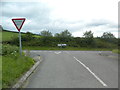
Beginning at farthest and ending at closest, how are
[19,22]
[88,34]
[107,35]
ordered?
1. [88,34]
2. [107,35]
3. [19,22]

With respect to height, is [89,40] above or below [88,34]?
below

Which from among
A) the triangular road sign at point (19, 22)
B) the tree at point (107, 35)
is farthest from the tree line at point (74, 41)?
the triangular road sign at point (19, 22)

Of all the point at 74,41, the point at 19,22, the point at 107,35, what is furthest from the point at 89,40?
the point at 19,22

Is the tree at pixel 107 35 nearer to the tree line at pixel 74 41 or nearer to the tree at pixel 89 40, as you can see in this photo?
the tree line at pixel 74 41

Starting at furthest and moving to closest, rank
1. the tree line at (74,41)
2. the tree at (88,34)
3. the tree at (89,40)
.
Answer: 1. the tree at (88,34)
2. the tree at (89,40)
3. the tree line at (74,41)

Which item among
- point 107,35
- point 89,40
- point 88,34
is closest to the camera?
point 89,40

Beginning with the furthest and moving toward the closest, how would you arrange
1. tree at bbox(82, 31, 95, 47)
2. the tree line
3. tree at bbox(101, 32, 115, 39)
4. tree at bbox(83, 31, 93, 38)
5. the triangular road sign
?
tree at bbox(83, 31, 93, 38) < tree at bbox(101, 32, 115, 39) < tree at bbox(82, 31, 95, 47) < the tree line < the triangular road sign

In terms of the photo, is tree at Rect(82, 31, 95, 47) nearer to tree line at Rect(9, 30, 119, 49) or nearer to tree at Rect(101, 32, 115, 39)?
tree line at Rect(9, 30, 119, 49)

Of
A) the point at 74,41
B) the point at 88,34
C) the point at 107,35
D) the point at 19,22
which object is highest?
the point at 88,34

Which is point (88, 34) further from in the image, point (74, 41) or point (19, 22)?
point (19, 22)

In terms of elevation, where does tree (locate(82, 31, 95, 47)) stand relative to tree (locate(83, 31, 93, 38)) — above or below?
below

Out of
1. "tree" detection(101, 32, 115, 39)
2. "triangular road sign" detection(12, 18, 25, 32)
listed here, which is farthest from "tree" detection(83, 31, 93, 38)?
"triangular road sign" detection(12, 18, 25, 32)

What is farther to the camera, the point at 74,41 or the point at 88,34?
the point at 88,34

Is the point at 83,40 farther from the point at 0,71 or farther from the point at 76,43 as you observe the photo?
the point at 0,71
